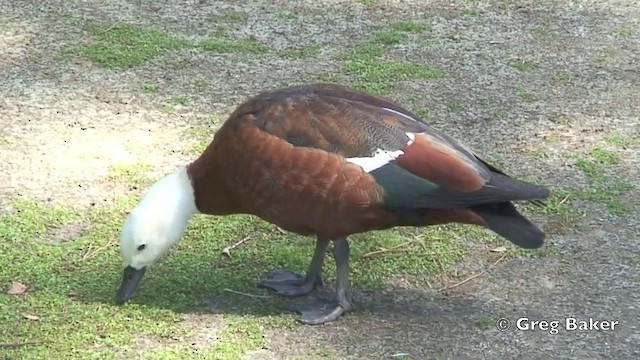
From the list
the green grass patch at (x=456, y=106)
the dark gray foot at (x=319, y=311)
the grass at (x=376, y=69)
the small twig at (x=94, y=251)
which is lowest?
the small twig at (x=94, y=251)

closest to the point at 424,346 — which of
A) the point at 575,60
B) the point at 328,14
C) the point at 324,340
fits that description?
the point at 324,340

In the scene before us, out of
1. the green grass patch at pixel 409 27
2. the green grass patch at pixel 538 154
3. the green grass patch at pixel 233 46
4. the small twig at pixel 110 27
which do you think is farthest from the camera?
the green grass patch at pixel 409 27

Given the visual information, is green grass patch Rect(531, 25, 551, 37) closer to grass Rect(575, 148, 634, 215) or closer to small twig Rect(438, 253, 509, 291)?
grass Rect(575, 148, 634, 215)

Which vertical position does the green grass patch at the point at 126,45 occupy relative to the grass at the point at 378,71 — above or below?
below

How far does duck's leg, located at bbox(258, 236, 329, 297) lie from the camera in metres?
4.37

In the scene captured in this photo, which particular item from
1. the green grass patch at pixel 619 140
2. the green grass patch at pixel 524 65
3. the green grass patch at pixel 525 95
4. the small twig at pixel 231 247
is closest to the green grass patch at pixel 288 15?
the green grass patch at pixel 524 65

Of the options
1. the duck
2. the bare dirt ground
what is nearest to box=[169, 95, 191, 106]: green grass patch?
the bare dirt ground

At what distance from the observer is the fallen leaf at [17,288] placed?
4.27m

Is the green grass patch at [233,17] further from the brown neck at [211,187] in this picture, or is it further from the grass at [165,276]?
the brown neck at [211,187]

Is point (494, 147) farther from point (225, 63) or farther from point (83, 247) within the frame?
point (83, 247)

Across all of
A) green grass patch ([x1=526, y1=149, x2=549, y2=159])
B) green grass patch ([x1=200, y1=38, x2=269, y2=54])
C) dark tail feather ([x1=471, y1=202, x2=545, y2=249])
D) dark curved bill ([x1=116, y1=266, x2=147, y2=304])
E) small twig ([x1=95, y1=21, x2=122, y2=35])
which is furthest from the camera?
small twig ([x1=95, y1=21, x2=122, y2=35])

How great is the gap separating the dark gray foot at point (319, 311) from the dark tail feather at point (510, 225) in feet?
2.23

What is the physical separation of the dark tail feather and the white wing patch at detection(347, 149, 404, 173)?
14.5 inches

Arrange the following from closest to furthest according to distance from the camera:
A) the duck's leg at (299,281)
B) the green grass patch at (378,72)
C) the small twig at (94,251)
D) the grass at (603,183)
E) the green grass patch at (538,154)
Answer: the duck's leg at (299,281) < the small twig at (94,251) < the grass at (603,183) < the green grass patch at (538,154) < the green grass patch at (378,72)
